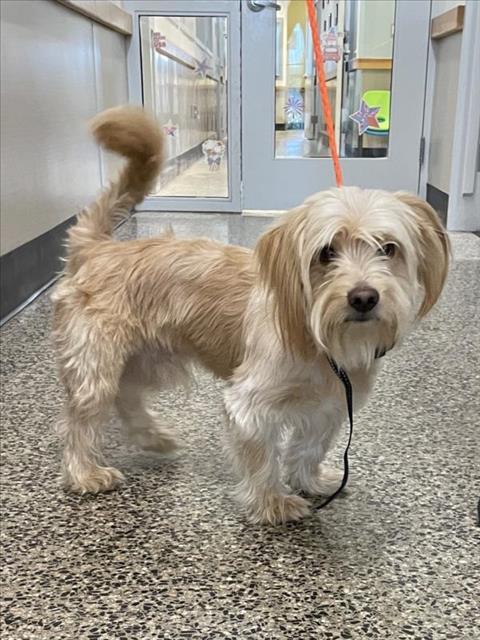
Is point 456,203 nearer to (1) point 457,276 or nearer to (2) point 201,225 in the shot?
(1) point 457,276

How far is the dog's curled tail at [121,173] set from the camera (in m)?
1.37

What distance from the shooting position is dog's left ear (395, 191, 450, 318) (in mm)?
1095

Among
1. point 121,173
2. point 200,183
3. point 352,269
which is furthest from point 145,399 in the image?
point 200,183

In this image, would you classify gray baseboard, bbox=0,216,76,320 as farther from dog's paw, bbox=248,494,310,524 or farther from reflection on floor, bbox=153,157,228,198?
reflection on floor, bbox=153,157,228,198

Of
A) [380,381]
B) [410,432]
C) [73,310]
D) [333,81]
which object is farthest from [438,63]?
[73,310]

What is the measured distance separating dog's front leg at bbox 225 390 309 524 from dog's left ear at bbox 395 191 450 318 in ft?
1.13

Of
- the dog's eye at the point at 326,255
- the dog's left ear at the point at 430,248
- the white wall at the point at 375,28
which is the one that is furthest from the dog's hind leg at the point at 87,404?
the white wall at the point at 375,28

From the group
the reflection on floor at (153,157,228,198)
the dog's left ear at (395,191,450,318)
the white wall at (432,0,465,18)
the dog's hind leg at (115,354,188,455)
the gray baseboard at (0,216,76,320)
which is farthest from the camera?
the reflection on floor at (153,157,228,198)

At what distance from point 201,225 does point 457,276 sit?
5.54 feet

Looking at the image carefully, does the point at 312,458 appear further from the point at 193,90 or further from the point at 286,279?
the point at 193,90

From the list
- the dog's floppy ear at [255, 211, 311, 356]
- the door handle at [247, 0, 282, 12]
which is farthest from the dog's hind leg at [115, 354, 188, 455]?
the door handle at [247, 0, 282, 12]

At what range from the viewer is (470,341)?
7.30 ft

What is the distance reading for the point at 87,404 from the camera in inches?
53.7

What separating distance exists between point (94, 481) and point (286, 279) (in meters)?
0.63
